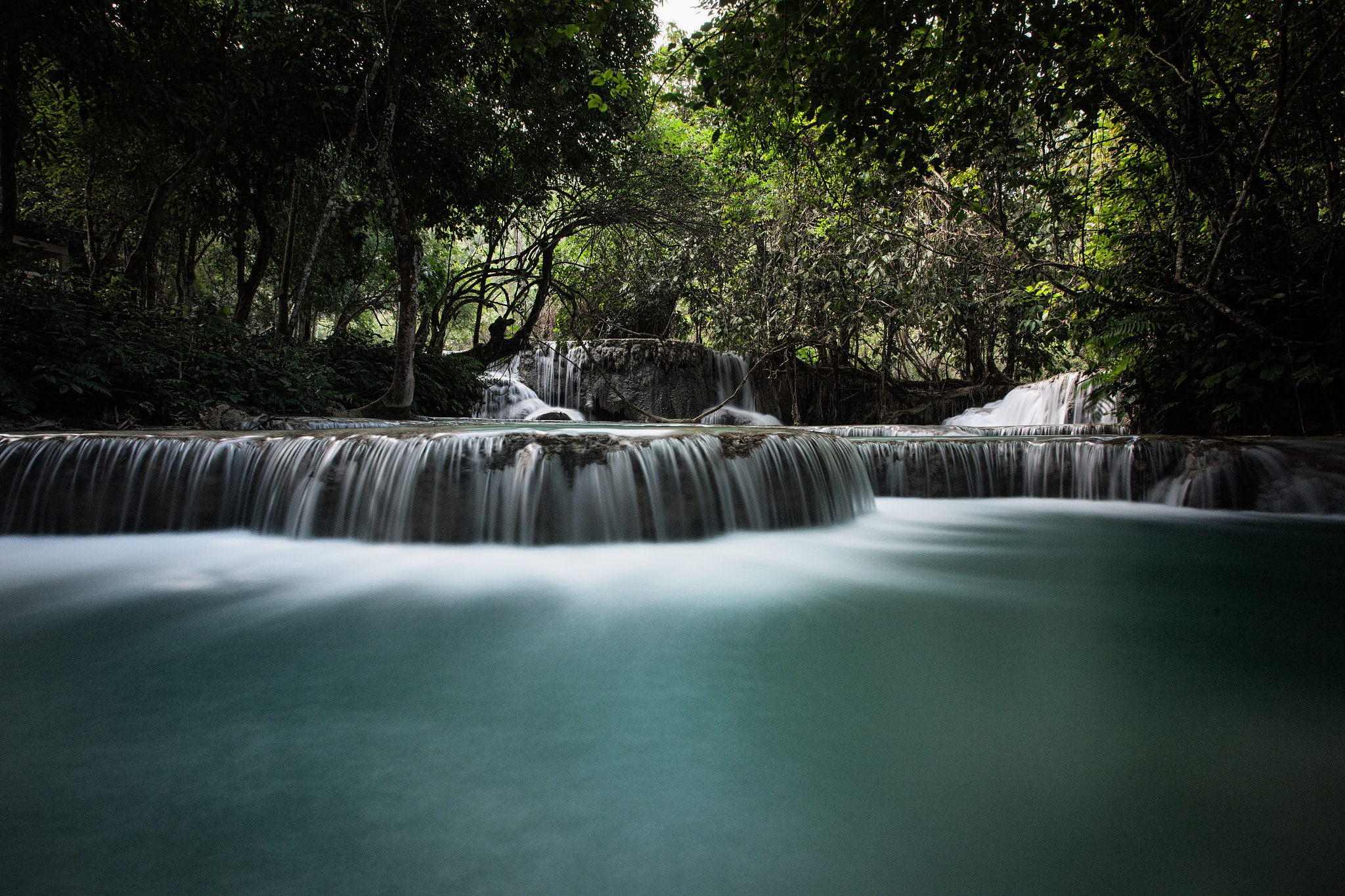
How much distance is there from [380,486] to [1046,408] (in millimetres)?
11869

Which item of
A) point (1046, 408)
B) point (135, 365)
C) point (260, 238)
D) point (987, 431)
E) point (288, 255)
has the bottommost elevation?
point (987, 431)

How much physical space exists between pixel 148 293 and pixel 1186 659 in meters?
13.9

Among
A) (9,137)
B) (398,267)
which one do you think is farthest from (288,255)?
(9,137)

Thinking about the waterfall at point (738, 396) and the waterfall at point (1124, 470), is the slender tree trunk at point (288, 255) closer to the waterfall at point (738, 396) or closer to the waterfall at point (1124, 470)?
the waterfall at point (738, 396)

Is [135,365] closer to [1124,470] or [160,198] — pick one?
[160,198]

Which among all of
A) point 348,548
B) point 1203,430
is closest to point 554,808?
point 348,548

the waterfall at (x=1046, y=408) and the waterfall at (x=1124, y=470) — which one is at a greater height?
the waterfall at (x=1046, y=408)

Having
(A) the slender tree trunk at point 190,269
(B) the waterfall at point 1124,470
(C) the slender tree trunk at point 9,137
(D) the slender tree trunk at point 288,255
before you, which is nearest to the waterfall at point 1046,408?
(B) the waterfall at point 1124,470

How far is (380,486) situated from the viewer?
4.16m

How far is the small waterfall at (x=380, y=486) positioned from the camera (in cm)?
408

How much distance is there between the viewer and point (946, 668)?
2.07 meters

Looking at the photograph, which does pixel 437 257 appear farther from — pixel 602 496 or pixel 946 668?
pixel 946 668

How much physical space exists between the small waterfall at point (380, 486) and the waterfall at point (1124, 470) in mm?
3361

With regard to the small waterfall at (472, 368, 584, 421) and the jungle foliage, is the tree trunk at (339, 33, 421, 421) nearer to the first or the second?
the jungle foliage
